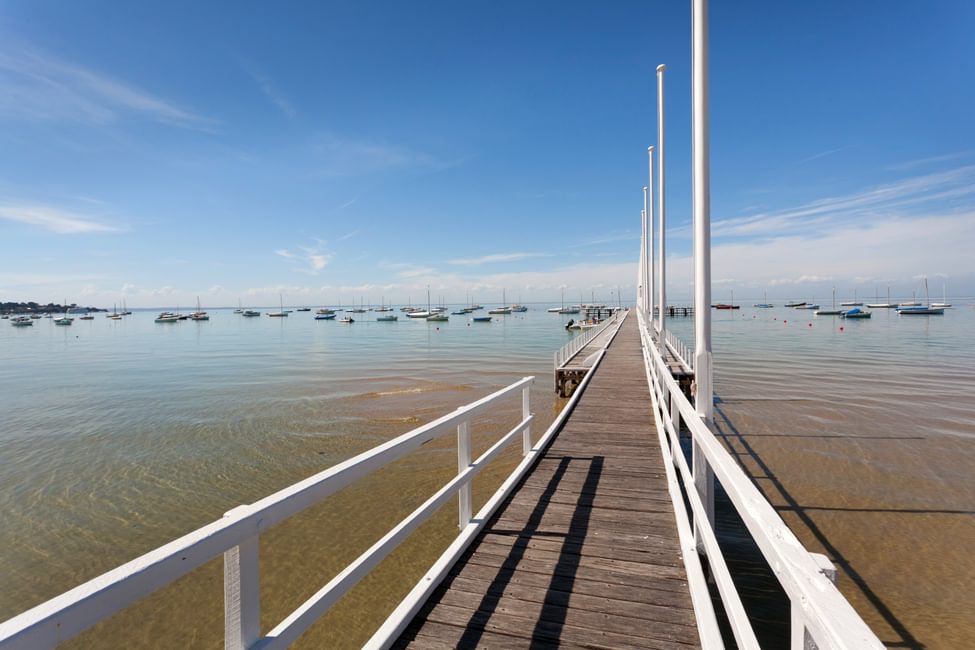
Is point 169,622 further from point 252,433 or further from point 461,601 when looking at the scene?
point 252,433

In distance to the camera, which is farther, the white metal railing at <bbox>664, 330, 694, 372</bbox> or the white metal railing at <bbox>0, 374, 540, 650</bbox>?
the white metal railing at <bbox>664, 330, 694, 372</bbox>

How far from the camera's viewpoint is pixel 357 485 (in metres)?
9.64

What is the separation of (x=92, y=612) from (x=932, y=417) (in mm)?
21088

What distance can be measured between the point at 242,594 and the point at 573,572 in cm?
283

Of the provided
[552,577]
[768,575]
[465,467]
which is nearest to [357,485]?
[465,467]

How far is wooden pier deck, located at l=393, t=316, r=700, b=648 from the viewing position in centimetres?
311

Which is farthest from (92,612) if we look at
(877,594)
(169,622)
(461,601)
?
(877,594)

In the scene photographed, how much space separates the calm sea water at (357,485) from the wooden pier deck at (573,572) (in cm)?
248

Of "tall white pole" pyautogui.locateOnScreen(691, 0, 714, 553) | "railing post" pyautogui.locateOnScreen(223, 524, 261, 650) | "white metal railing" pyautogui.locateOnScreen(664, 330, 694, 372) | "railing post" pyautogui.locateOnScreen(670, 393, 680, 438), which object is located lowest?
"white metal railing" pyautogui.locateOnScreen(664, 330, 694, 372)

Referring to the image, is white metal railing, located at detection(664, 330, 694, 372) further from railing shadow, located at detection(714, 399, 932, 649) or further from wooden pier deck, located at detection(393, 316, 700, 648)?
wooden pier deck, located at detection(393, 316, 700, 648)

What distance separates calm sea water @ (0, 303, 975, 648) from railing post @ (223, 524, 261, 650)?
409cm

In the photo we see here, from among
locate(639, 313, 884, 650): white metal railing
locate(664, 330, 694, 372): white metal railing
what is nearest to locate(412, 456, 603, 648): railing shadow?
locate(639, 313, 884, 650): white metal railing

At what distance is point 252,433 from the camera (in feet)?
47.9

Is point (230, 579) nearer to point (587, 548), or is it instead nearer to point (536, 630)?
point (536, 630)
